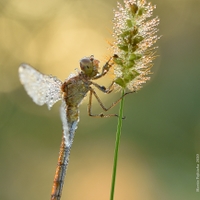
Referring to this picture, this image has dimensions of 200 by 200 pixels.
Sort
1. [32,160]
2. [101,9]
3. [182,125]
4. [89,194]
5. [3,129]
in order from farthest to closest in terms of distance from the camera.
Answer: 1. [101,9]
2. [3,129]
3. [32,160]
4. [182,125]
5. [89,194]

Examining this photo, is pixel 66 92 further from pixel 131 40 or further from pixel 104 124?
pixel 104 124

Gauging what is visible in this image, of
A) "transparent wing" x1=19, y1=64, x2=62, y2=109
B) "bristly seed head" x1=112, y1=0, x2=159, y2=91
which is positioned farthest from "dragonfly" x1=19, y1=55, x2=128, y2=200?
"bristly seed head" x1=112, y1=0, x2=159, y2=91

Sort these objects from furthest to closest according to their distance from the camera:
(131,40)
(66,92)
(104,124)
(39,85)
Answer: (104,124) < (66,92) < (39,85) < (131,40)

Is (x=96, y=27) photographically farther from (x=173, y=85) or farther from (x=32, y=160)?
(x=32, y=160)

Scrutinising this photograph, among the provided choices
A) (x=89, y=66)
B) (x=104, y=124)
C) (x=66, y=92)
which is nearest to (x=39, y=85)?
(x=66, y=92)

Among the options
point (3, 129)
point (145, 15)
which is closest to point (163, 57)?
point (3, 129)
